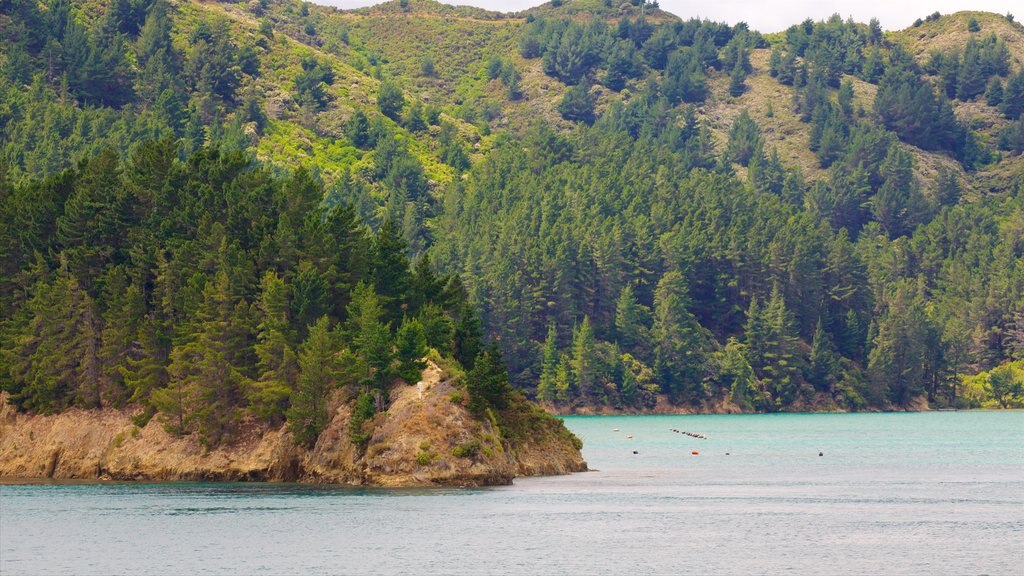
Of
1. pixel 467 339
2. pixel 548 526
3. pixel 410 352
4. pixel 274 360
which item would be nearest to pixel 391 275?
pixel 467 339

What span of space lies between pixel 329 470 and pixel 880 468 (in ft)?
178

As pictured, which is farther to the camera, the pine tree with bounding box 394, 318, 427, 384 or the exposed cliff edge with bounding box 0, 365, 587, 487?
the pine tree with bounding box 394, 318, 427, 384

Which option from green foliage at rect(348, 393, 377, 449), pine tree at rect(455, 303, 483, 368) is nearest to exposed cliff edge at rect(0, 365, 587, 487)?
green foliage at rect(348, 393, 377, 449)

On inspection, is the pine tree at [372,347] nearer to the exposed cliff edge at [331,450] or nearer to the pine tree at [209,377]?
the exposed cliff edge at [331,450]

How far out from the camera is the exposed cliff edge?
11062cm

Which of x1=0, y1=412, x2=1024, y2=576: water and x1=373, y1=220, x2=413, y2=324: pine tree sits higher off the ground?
x1=373, y1=220, x2=413, y2=324: pine tree

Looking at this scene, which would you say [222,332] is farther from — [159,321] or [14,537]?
[14,537]

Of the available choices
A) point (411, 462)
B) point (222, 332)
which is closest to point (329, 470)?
point (411, 462)

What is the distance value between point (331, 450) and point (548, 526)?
2752 cm

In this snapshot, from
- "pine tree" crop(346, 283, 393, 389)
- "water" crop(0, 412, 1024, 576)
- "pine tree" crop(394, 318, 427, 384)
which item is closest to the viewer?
"water" crop(0, 412, 1024, 576)

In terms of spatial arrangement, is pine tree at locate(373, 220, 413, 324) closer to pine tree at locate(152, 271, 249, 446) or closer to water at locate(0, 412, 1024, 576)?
pine tree at locate(152, 271, 249, 446)

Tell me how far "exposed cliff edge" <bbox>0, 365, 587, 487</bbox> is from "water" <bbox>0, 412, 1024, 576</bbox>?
305 centimetres

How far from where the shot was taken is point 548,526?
93.2m


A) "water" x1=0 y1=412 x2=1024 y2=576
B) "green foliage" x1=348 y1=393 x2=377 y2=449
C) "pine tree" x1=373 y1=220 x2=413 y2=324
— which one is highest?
"pine tree" x1=373 y1=220 x2=413 y2=324
